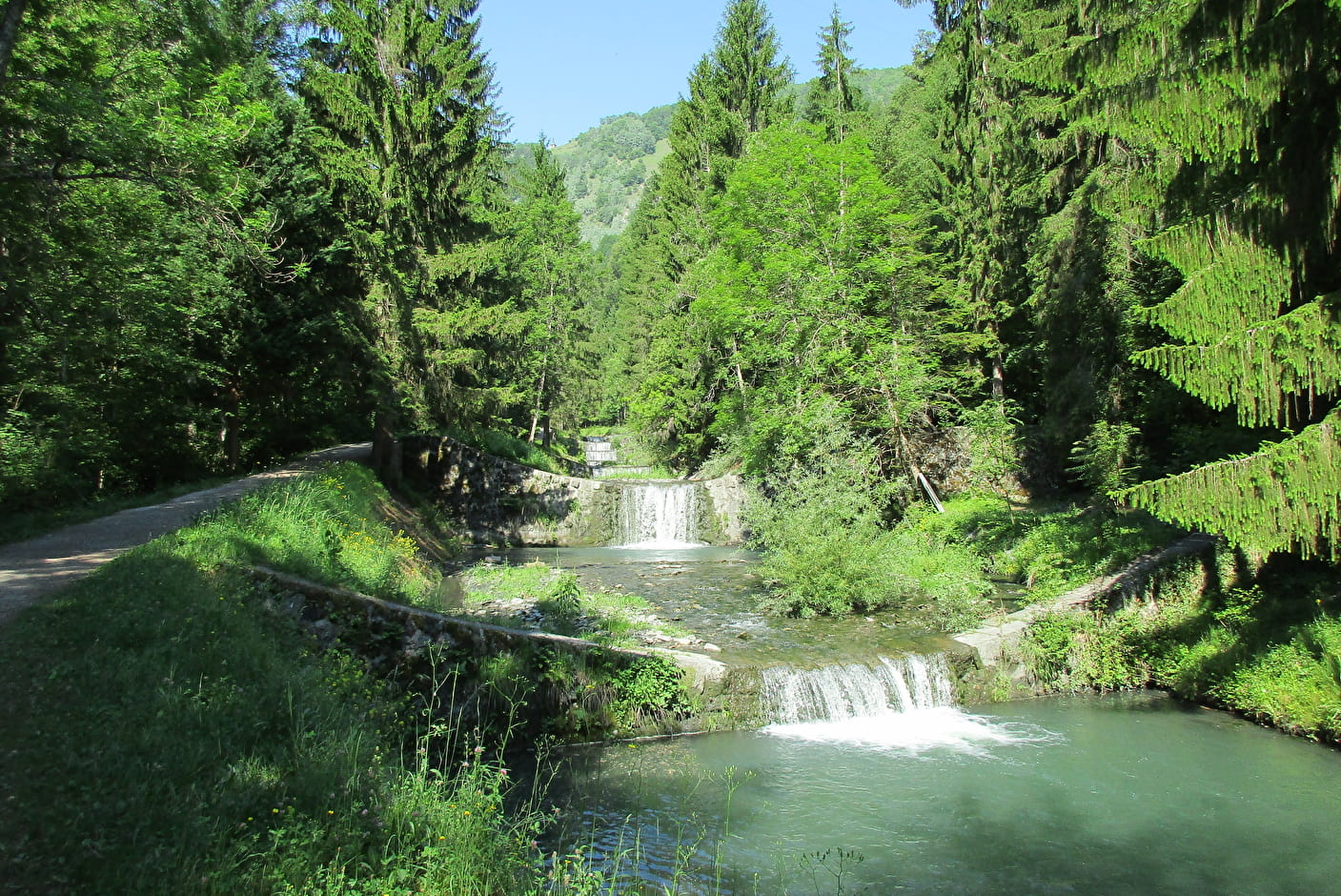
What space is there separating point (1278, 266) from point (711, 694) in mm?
7461

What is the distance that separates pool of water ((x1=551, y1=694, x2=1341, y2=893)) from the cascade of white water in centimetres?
35

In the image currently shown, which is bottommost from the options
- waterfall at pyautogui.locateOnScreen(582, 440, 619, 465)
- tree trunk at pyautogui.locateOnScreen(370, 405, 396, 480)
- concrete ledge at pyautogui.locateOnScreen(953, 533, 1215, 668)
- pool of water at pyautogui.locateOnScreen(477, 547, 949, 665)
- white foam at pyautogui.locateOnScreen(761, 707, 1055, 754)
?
white foam at pyautogui.locateOnScreen(761, 707, 1055, 754)

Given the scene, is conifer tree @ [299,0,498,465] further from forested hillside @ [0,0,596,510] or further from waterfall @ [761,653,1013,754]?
waterfall @ [761,653,1013,754]

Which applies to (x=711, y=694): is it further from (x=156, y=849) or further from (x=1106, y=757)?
(x=156, y=849)

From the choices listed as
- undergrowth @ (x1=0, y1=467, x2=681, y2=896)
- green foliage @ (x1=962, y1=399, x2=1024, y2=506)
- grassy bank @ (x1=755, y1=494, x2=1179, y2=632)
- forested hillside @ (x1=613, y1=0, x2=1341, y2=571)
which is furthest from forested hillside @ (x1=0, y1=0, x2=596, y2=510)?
green foliage @ (x1=962, y1=399, x2=1024, y2=506)

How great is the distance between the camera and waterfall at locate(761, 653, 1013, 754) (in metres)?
8.09

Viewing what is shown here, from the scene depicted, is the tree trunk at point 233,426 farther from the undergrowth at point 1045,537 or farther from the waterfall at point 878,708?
the undergrowth at point 1045,537

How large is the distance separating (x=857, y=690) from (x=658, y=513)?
15265mm

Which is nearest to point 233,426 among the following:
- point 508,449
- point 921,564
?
point 508,449

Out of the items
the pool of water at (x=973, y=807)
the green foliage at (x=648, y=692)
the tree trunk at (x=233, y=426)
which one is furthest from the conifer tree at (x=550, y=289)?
the pool of water at (x=973, y=807)

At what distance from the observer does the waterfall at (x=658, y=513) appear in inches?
934

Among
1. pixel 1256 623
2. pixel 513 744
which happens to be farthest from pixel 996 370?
pixel 513 744

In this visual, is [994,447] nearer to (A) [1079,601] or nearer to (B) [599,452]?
(A) [1079,601]

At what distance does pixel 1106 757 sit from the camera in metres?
7.35
